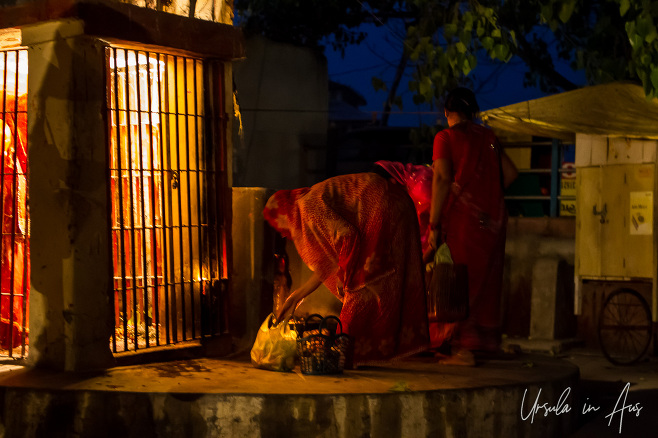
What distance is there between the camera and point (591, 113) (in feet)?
33.9

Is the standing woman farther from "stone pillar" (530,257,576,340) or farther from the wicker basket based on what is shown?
"stone pillar" (530,257,576,340)

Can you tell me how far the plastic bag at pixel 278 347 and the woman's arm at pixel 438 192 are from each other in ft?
3.87

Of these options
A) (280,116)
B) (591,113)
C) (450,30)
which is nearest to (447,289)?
(450,30)

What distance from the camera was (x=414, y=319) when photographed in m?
6.65

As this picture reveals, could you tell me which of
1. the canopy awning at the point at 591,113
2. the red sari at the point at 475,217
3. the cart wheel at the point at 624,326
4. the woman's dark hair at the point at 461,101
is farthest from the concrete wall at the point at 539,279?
the woman's dark hair at the point at 461,101

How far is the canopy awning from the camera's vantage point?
10.0m

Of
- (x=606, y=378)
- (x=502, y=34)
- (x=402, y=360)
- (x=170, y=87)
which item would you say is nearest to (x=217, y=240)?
(x=170, y=87)

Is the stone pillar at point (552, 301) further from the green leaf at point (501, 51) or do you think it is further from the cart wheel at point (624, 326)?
the green leaf at point (501, 51)

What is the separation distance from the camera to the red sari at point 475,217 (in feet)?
22.2

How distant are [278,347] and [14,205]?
219cm

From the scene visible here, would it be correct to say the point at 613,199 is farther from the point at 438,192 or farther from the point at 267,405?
the point at 267,405

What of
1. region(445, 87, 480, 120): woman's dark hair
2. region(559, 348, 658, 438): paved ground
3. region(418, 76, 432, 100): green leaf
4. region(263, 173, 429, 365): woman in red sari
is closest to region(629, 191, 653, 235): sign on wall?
region(559, 348, 658, 438): paved ground

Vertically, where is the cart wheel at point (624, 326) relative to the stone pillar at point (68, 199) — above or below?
below

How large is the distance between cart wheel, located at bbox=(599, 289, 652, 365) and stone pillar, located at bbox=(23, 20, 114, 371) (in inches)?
250
